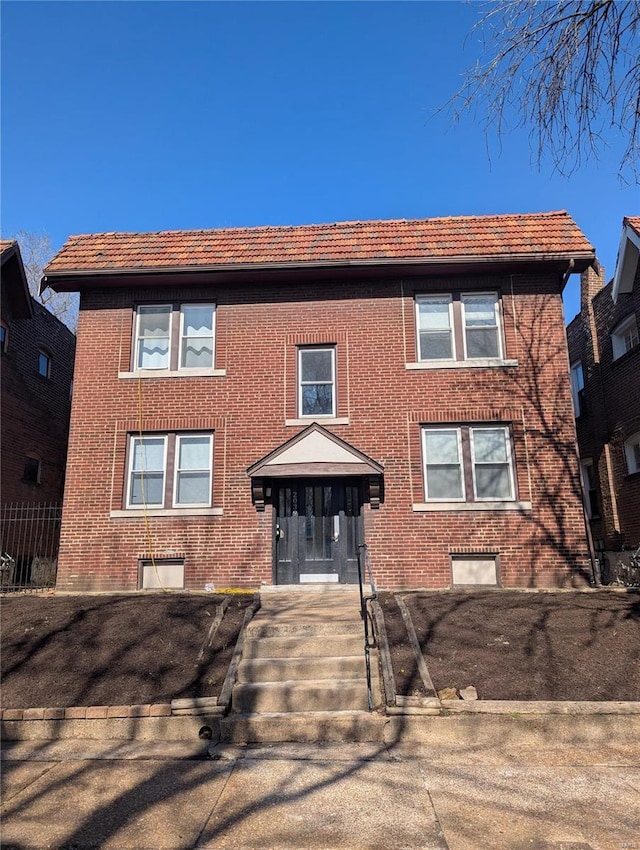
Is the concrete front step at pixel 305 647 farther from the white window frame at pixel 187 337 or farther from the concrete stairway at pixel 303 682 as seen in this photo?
the white window frame at pixel 187 337

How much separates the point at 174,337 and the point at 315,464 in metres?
4.36

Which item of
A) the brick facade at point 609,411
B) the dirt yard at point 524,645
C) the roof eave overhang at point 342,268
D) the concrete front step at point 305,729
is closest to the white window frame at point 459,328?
the roof eave overhang at point 342,268

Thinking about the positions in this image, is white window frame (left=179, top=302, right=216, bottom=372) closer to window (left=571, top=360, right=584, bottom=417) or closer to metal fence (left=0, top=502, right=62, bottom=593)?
metal fence (left=0, top=502, right=62, bottom=593)

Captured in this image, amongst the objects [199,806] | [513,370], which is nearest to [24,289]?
[513,370]

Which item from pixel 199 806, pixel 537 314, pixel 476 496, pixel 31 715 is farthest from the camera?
pixel 537 314

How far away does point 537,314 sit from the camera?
1284 centimetres

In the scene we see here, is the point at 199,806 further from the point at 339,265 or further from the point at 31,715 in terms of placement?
the point at 339,265

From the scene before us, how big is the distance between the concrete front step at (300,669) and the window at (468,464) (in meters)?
5.32

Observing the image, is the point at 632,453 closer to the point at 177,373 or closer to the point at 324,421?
the point at 324,421

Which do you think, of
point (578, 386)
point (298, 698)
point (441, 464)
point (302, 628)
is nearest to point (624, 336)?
point (578, 386)

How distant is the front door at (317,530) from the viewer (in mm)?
11898

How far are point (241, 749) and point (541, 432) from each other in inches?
349

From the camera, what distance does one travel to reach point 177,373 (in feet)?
42.0

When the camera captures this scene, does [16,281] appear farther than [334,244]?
Yes
